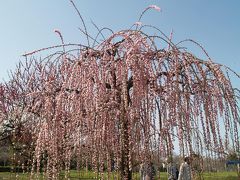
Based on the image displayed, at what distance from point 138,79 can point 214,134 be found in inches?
32.7

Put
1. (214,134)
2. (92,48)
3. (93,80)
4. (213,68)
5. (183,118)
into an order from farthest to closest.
A: (92,48) → (93,80) → (213,68) → (214,134) → (183,118)

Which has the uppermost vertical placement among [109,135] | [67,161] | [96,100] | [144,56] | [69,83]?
[144,56]

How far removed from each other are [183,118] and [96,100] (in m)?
0.84

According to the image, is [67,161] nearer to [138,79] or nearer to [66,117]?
[66,117]

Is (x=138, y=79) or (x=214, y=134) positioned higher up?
(x=138, y=79)

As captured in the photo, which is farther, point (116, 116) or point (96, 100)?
point (116, 116)

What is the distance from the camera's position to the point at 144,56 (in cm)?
352

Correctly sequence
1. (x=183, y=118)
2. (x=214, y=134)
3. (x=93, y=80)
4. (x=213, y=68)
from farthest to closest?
(x=93, y=80), (x=213, y=68), (x=214, y=134), (x=183, y=118)

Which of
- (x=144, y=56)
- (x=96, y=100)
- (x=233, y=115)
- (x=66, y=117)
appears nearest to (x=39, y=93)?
(x=66, y=117)

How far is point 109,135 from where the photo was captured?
3305 mm

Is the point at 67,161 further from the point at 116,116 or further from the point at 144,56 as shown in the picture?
the point at 144,56

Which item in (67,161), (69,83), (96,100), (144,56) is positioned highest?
(144,56)

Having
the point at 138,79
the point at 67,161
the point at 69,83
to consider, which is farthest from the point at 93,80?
the point at 67,161

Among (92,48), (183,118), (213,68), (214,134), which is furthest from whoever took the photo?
(92,48)
